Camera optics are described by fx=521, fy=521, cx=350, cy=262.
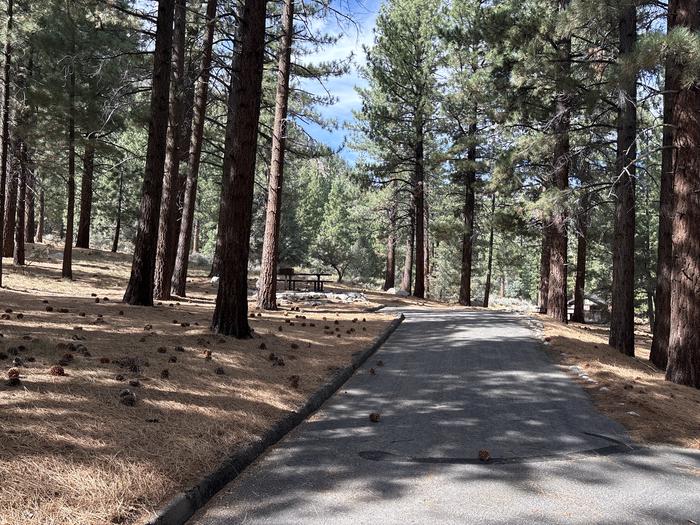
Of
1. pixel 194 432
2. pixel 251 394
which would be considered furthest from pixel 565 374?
pixel 194 432

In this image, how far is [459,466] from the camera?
14.0ft

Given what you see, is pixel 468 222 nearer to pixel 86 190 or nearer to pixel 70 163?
pixel 70 163

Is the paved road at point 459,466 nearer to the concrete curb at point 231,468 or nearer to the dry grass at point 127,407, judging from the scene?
the concrete curb at point 231,468

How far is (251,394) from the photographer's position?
5777 mm

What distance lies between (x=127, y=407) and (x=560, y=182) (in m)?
15.5

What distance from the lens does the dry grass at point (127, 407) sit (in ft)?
10.0

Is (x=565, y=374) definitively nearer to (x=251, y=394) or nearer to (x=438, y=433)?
(x=438, y=433)

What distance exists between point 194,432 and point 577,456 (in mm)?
3327

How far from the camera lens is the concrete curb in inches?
124

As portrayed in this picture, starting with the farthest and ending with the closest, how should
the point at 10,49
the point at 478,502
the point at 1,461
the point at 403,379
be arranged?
the point at 10,49 → the point at 403,379 → the point at 478,502 → the point at 1,461

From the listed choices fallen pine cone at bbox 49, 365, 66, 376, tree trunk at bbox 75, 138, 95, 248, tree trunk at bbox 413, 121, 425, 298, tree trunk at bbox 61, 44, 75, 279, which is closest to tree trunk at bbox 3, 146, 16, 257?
tree trunk at bbox 75, 138, 95, 248

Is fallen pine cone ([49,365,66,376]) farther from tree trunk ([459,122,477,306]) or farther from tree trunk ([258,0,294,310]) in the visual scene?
tree trunk ([459,122,477,306])

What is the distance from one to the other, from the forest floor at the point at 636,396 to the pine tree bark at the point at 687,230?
599 mm

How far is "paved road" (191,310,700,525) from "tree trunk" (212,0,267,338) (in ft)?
8.49
